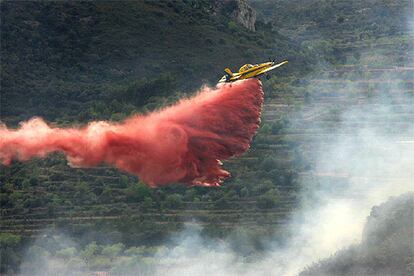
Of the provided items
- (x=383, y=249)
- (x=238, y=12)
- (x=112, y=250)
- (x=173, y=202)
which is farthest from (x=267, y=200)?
(x=238, y=12)

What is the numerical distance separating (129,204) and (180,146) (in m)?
31.5

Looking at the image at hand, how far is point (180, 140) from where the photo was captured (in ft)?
216

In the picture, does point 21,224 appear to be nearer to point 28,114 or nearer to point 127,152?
point 28,114

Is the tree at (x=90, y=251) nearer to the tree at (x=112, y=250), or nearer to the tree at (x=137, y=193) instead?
the tree at (x=112, y=250)

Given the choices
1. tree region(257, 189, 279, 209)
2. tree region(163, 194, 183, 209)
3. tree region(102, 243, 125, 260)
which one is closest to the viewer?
tree region(102, 243, 125, 260)

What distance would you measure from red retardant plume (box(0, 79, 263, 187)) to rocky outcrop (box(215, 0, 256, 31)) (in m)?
78.7

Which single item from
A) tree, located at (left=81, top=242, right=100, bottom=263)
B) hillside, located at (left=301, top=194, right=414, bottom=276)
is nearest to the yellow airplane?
hillside, located at (left=301, top=194, right=414, bottom=276)

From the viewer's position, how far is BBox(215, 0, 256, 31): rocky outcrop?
146000mm

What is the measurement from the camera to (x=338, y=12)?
15888cm

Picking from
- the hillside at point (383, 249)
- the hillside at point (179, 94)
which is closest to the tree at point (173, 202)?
the hillside at point (179, 94)

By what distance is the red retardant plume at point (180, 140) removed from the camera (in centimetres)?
6575

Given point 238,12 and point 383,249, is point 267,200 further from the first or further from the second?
point 238,12

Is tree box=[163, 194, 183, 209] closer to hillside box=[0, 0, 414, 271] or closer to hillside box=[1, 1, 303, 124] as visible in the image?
hillside box=[0, 0, 414, 271]

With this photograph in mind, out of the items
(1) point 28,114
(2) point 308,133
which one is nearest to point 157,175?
(2) point 308,133
